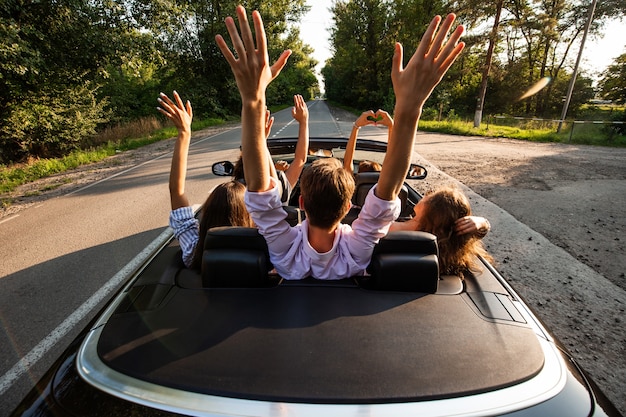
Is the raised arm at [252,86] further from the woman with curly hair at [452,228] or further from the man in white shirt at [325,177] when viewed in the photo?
the woman with curly hair at [452,228]

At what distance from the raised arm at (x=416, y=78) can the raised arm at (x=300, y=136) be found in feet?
4.92

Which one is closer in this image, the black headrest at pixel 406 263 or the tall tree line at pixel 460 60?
the black headrest at pixel 406 263

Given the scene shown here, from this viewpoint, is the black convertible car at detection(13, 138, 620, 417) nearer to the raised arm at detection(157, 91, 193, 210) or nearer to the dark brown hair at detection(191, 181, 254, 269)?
the dark brown hair at detection(191, 181, 254, 269)

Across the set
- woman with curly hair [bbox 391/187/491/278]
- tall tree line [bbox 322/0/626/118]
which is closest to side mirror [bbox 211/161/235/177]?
woman with curly hair [bbox 391/187/491/278]

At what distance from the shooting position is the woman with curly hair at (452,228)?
1.83 m

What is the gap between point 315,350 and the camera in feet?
3.83

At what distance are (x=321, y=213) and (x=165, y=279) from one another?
0.94 meters

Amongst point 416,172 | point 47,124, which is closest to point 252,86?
point 416,172

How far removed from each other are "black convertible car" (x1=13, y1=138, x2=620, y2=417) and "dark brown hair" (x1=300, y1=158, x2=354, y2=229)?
0.28m

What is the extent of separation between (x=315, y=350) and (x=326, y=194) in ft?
2.17

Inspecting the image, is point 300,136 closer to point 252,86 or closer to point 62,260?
point 252,86

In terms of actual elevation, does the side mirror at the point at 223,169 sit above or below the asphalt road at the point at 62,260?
above

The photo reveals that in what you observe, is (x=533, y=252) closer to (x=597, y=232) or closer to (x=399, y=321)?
(x=597, y=232)

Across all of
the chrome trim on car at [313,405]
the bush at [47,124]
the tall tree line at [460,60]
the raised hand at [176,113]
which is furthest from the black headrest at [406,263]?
the tall tree line at [460,60]
